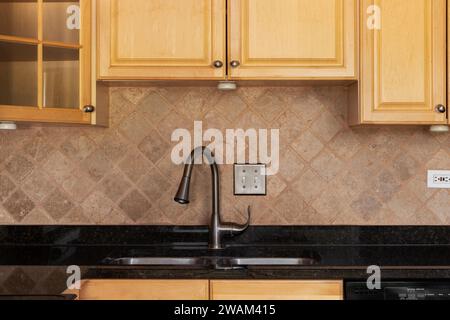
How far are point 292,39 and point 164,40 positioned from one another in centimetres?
52

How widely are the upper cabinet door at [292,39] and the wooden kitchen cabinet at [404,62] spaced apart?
84mm

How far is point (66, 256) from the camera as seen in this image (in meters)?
2.27

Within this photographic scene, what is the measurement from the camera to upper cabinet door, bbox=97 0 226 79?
2.27 metres

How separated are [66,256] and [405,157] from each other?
1.56 meters

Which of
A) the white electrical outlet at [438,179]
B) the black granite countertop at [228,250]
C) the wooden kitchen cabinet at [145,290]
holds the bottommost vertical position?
the wooden kitchen cabinet at [145,290]

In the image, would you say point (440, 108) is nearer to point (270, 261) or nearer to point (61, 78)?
point (270, 261)

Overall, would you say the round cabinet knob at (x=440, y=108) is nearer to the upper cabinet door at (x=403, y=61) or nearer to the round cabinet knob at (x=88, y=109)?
the upper cabinet door at (x=403, y=61)

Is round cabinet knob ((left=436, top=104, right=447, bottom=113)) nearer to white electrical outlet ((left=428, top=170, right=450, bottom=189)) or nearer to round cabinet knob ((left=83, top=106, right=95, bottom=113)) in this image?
white electrical outlet ((left=428, top=170, right=450, bottom=189))

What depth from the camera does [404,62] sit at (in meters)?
2.25

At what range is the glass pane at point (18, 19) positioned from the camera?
226 cm

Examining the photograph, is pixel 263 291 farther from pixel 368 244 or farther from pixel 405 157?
pixel 405 157

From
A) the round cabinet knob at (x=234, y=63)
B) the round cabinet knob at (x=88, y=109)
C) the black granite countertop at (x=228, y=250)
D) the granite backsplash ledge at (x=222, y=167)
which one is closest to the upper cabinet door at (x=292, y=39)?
the round cabinet knob at (x=234, y=63)

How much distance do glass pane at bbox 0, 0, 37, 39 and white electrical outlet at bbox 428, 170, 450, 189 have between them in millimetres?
1836
